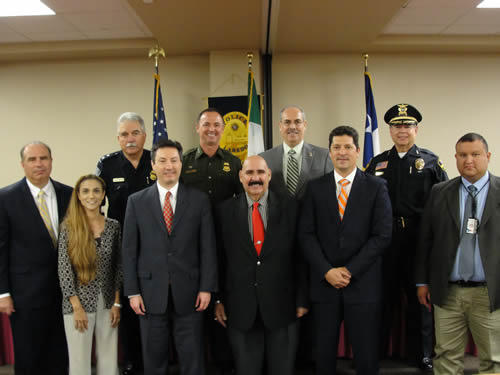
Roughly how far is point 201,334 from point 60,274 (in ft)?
3.08

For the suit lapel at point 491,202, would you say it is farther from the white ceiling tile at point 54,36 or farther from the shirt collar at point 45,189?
the white ceiling tile at point 54,36

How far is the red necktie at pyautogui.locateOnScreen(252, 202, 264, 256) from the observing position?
239 cm

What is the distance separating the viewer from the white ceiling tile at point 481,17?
4.52m

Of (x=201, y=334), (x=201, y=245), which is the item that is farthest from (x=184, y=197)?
(x=201, y=334)

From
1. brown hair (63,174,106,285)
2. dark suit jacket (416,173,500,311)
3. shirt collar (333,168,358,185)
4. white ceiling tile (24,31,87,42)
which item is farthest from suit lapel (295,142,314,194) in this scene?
white ceiling tile (24,31,87,42)

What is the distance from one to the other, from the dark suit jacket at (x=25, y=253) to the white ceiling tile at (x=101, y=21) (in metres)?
2.71

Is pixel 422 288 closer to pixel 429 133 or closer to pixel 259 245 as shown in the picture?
pixel 259 245

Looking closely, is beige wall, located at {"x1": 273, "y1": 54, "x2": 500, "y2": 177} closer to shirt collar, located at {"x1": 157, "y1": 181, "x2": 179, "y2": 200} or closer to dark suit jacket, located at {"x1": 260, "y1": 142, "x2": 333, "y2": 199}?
dark suit jacket, located at {"x1": 260, "y1": 142, "x2": 333, "y2": 199}

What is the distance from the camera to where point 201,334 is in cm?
242

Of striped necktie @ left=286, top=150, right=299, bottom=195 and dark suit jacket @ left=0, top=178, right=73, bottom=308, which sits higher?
striped necktie @ left=286, top=150, right=299, bottom=195

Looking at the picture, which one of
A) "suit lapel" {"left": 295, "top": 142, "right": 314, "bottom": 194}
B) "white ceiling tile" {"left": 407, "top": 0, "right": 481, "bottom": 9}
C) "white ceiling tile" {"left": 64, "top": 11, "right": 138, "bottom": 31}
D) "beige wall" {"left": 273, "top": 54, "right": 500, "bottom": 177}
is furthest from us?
"beige wall" {"left": 273, "top": 54, "right": 500, "bottom": 177}

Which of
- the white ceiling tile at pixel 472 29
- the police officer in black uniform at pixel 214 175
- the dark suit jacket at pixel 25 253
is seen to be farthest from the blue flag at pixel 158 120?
the white ceiling tile at pixel 472 29

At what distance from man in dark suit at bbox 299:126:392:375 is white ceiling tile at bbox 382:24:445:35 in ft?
10.6

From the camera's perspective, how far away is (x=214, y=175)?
2.92 metres
